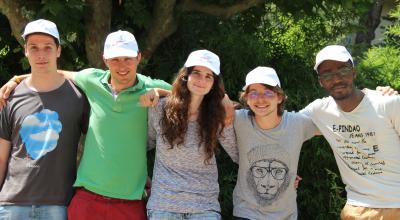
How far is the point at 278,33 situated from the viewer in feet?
24.8

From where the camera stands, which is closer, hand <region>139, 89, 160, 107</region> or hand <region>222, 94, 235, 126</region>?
hand <region>139, 89, 160, 107</region>

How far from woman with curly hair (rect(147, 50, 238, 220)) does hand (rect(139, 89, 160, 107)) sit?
A: 0.31ft

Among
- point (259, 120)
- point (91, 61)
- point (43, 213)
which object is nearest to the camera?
point (43, 213)

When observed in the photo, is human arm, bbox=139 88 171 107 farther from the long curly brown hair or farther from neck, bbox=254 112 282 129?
neck, bbox=254 112 282 129

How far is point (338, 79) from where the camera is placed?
426 centimetres

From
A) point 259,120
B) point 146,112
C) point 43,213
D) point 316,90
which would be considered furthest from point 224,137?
point 316,90

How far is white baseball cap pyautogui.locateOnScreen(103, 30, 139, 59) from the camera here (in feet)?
13.9

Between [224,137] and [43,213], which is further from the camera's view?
[224,137]

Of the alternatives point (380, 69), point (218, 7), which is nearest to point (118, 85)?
point (218, 7)

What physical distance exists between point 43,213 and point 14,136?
23.5 inches

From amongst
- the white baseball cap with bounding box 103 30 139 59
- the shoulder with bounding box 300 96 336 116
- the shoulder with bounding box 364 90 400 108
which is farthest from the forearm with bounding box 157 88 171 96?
the shoulder with bounding box 364 90 400 108

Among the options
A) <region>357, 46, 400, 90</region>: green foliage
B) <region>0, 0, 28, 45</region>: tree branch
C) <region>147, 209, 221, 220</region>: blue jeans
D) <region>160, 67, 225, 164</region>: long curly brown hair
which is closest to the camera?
<region>147, 209, 221, 220</region>: blue jeans

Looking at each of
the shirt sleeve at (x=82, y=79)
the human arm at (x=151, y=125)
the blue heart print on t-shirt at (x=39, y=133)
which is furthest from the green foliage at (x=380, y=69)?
the blue heart print on t-shirt at (x=39, y=133)

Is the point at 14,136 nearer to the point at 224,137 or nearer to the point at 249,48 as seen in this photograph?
the point at 224,137
